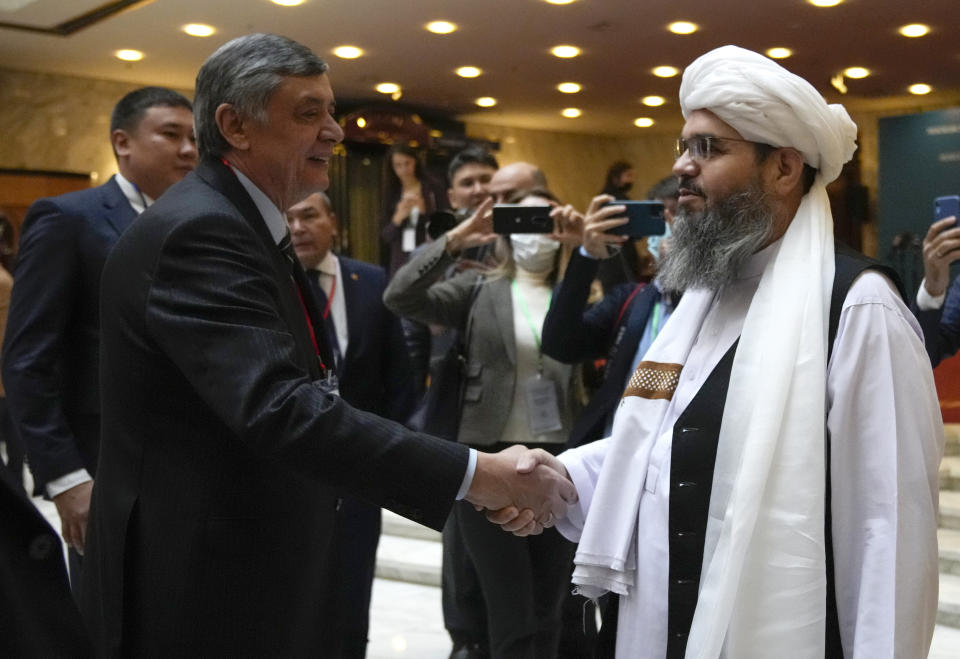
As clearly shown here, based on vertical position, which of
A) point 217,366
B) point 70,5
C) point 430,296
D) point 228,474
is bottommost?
point 228,474

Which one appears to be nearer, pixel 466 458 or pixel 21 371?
pixel 466 458

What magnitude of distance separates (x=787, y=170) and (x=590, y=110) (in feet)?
33.9

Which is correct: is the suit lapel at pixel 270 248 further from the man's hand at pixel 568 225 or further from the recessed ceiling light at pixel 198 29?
the recessed ceiling light at pixel 198 29

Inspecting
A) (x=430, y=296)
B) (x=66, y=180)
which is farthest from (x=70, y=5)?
(x=430, y=296)

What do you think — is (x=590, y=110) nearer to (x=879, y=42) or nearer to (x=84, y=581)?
(x=879, y=42)

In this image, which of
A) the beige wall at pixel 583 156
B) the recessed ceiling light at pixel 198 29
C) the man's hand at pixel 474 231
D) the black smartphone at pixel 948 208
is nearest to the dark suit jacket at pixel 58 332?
the man's hand at pixel 474 231

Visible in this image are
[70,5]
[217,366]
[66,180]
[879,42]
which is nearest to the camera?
[217,366]

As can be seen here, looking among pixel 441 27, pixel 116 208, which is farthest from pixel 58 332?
pixel 441 27

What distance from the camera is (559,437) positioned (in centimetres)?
374

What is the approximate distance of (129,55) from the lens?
32.5ft

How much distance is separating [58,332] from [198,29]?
6.49 meters

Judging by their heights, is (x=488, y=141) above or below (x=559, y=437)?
above

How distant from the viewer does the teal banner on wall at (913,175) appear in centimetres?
851

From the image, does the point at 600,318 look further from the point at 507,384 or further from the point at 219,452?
the point at 219,452
